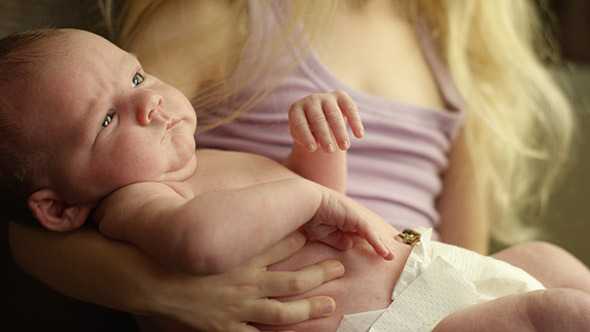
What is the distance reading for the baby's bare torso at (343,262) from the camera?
0.68 m

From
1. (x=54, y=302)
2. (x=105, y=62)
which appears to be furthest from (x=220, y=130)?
(x=54, y=302)

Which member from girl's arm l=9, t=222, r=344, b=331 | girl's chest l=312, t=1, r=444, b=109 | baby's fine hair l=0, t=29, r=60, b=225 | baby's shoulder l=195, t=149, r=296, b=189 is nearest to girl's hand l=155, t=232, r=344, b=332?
girl's arm l=9, t=222, r=344, b=331

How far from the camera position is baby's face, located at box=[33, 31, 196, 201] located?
64cm

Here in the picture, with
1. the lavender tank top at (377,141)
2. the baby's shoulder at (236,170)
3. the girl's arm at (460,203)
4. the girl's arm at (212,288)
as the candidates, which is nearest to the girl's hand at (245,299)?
the girl's arm at (212,288)

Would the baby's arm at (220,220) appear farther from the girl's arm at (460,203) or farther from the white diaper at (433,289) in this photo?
the girl's arm at (460,203)

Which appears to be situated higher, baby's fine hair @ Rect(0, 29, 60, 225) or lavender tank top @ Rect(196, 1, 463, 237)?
baby's fine hair @ Rect(0, 29, 60, 225)

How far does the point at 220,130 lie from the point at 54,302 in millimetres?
414

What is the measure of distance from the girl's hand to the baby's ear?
0.16 meters

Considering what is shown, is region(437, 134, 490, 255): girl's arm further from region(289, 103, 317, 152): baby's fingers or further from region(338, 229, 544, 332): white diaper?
region(289, 103, 317, 152): baby's fingers

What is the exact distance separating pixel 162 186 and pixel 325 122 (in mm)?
222

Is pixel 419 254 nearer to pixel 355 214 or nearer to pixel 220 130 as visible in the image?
pixel 355 214

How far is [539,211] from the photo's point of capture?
138cm

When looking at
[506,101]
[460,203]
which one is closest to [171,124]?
[460,203]

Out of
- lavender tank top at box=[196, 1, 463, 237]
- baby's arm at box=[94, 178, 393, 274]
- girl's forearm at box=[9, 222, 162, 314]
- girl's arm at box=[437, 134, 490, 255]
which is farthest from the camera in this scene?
girl's arm at box=[437, 134, 490, 255]
